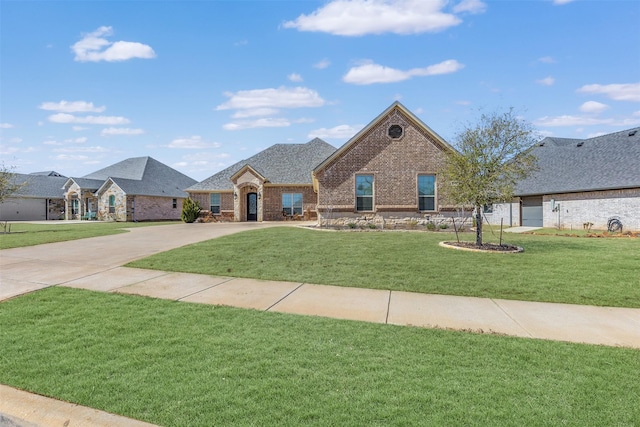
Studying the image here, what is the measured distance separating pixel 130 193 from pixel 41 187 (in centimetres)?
1678

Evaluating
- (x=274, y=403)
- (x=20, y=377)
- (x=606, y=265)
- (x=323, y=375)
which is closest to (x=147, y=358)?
(x=20, y=377)

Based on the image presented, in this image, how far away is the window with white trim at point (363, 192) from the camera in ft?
66.2

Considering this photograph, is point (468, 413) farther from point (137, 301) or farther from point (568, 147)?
point (568, 147)

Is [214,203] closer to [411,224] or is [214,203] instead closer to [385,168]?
[385,168]

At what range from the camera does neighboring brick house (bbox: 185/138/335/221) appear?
92.6ft

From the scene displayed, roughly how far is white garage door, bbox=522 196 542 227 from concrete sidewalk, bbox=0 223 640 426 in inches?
953

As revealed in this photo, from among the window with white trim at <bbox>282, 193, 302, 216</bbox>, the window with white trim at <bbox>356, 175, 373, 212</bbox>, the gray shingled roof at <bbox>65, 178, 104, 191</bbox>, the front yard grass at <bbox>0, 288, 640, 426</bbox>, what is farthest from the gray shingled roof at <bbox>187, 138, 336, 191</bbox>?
the front yard grass at <bbox>0, 288, 640, 426</bbox>

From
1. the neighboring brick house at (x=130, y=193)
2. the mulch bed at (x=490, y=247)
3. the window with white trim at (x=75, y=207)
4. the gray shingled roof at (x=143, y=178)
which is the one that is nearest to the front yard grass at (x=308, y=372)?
the mulch bed at (x=490, y=247)

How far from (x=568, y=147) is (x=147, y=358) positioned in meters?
34.4

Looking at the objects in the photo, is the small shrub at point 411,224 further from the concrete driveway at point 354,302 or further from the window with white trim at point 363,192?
the concrete driveway at point 354,302

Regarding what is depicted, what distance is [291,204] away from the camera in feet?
93.7

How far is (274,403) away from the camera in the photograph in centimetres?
305

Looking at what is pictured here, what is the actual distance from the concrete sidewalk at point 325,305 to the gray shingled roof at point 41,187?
39027 mm

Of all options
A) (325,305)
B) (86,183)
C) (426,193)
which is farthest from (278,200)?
(86,183)
